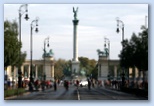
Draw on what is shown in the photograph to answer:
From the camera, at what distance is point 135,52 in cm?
3025

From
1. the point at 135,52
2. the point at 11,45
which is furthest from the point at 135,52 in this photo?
the point at 11,45

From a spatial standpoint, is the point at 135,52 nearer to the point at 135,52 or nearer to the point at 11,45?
the point at 135,52

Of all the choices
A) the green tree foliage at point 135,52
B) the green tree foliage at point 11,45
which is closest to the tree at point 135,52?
the green tree foliage at point 135,52

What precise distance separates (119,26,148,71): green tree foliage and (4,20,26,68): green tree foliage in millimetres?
4861

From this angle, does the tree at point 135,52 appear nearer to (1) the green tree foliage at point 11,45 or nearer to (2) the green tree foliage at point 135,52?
(2) the green tree foliage at point 135,52

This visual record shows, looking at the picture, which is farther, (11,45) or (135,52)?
(11,45)

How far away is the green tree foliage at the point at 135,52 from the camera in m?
27.1

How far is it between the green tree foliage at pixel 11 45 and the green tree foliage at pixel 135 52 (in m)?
4.86

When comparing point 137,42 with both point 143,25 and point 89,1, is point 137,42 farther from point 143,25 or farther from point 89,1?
point 89,1

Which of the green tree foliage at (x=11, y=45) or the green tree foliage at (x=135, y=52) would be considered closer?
the green tree foliage at (x=135, y=52)

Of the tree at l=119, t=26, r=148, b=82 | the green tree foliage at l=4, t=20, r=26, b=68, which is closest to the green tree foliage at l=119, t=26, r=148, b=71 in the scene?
the tree at l=119, t=26, r=148, b=82

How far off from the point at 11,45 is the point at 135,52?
19.5ft

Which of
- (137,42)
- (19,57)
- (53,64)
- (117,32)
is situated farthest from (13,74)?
(117,32)

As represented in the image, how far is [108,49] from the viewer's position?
86.3 feet
